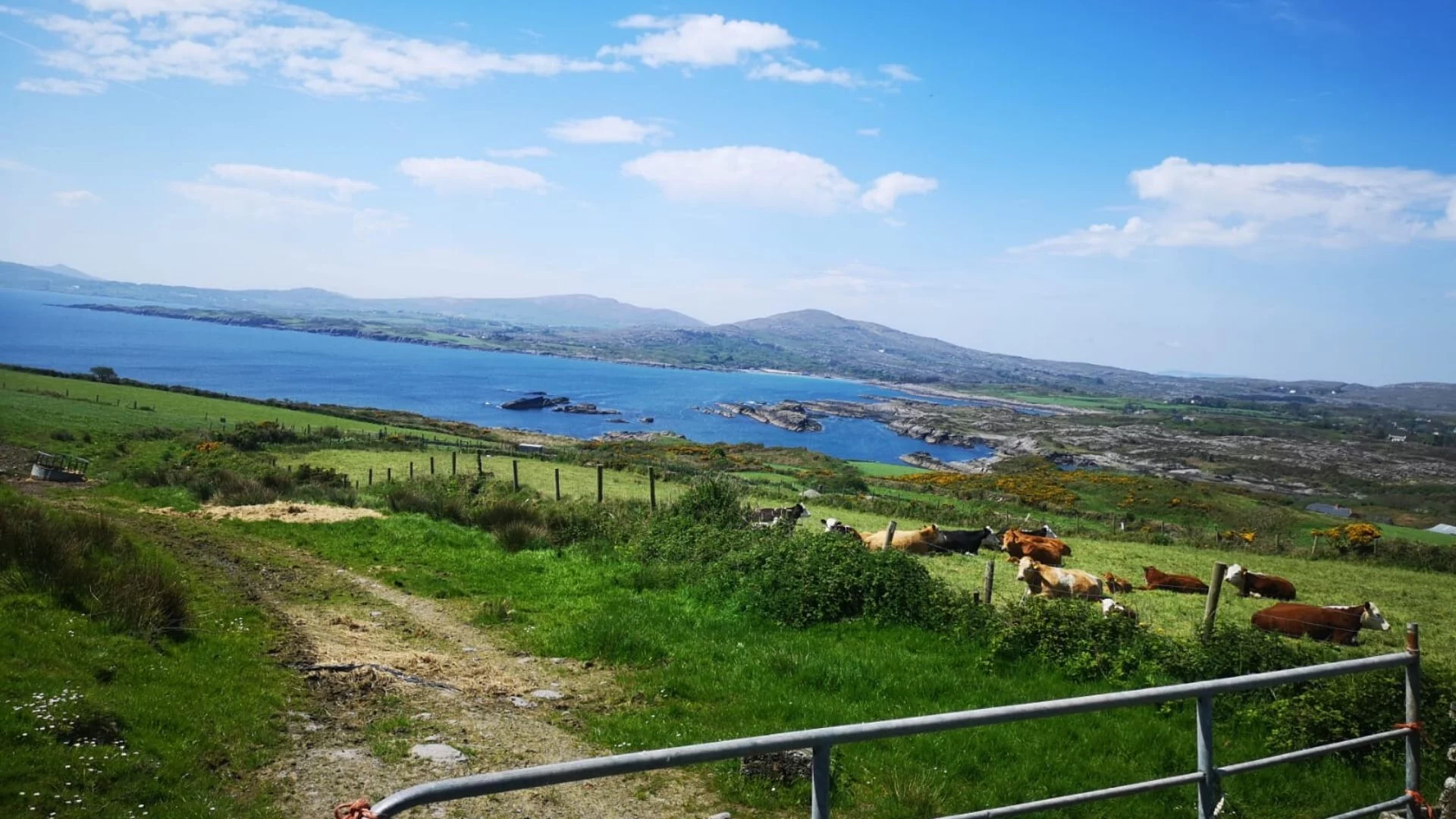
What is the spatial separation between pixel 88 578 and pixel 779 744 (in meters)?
10.3

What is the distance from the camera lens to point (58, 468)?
27.6 meters

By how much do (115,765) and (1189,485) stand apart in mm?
62585

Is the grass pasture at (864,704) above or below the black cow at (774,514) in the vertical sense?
above

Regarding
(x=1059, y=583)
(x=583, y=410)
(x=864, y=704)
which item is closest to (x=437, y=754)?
(x=864, y=704)

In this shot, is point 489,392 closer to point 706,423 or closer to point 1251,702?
point 706,423

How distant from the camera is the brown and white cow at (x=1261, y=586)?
61.4 ft

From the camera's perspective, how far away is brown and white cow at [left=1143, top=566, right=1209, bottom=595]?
19047mm

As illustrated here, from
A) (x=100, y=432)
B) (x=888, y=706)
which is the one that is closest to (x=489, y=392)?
(x=100, y=432)

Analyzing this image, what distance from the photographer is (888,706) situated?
8586 millimetres

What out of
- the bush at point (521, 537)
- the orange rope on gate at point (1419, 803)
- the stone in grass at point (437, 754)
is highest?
the orange rope on gate at point (1419, 803)

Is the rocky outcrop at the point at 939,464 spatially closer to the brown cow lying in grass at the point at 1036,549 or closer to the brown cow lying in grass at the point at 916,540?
the brown cow lying in grass at the point at 1036,549

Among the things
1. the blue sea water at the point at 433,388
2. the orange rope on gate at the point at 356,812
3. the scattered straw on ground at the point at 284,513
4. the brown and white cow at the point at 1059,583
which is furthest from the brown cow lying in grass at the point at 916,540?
the blue sea water at the point at 433,388

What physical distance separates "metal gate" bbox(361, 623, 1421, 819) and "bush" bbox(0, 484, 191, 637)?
788cm

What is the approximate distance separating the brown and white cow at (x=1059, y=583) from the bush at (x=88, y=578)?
15.7 m
